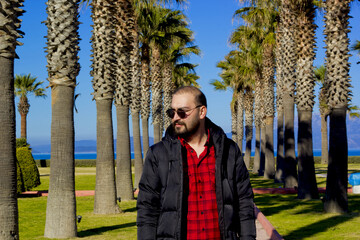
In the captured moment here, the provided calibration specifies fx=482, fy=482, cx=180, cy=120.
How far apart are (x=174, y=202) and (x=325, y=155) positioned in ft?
178

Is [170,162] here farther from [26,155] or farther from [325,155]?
[325,155]

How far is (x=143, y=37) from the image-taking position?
29266mm

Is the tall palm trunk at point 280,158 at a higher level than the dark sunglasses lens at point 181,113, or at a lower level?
lower

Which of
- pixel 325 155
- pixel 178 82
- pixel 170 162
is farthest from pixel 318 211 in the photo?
pixel 325 155

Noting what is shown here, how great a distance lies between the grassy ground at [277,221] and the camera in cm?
1159

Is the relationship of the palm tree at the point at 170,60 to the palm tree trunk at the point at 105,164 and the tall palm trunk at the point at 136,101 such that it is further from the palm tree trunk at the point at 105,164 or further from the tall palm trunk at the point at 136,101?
the palm tree trunk at the point at 105,164

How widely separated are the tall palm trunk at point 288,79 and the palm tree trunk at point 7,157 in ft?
53.7

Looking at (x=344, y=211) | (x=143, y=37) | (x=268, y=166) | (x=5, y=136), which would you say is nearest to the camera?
(x=5, y=136)

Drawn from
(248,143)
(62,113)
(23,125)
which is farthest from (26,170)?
(23,125)

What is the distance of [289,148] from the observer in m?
23.6

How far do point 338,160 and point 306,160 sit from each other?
3708 millimetres

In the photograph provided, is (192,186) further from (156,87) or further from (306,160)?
(156,87)

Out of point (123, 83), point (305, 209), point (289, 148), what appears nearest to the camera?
point (305, 209)

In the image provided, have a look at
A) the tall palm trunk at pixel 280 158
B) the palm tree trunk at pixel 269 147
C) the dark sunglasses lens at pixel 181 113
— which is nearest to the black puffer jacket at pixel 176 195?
the dark sunglasses lens at pixel 181 113
